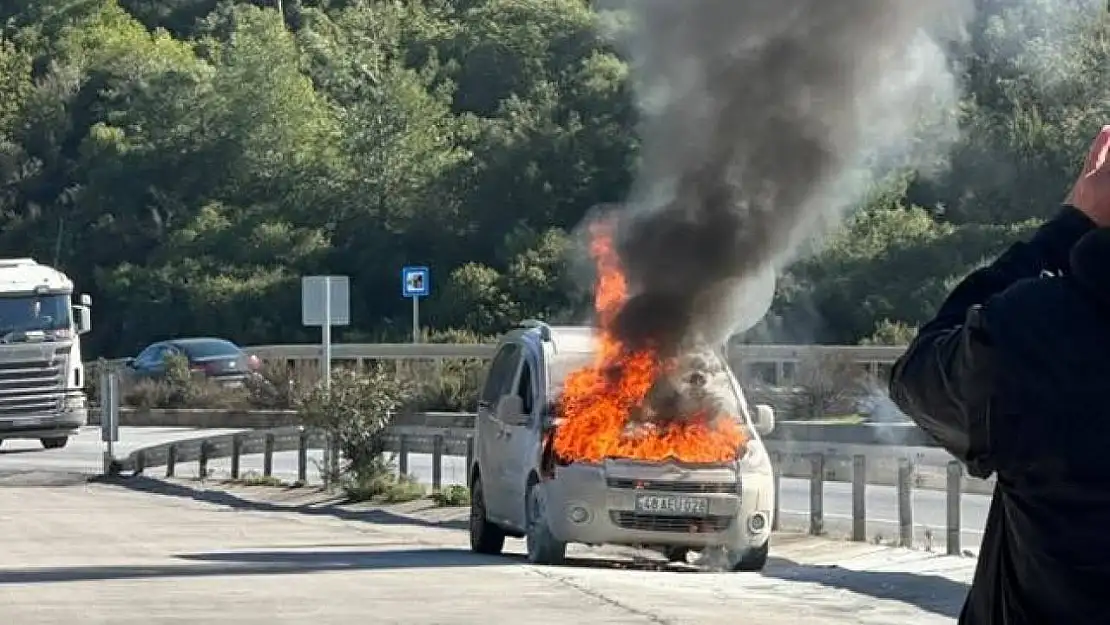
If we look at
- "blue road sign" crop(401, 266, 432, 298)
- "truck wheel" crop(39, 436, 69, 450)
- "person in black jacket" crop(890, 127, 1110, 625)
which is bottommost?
"truck wheel" crop(39, 436, 69, 450)

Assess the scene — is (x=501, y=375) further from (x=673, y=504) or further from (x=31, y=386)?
(x=31, y=386)

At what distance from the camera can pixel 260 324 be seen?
59250mm

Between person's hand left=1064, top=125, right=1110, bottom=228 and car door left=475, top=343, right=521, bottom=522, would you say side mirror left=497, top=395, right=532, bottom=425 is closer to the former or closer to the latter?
car door left=475, top=343, right=521, bottom=522

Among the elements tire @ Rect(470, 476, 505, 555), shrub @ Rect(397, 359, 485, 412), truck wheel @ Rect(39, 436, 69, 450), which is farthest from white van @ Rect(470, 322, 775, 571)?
truck wheel @ Rect(39, 436, 69, 450)

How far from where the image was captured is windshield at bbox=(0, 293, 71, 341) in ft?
113

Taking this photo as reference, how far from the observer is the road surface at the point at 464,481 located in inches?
739

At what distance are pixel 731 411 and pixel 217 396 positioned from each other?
28.3 metres

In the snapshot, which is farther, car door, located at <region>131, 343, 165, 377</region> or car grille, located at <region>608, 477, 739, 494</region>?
car door, located at <region>131, 343, 165, 377</region>

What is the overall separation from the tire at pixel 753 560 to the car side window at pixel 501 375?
2647mm

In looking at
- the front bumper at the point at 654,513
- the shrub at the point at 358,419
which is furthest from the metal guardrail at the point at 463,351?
the front bumper at the point at 654,513

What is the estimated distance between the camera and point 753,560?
15664 mm

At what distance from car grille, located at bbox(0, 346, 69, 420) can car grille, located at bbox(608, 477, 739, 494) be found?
20975mm

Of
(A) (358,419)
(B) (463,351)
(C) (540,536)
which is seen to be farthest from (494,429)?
(B) (463,351)

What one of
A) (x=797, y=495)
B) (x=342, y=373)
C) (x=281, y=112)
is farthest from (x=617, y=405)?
(x=281, y=112)
